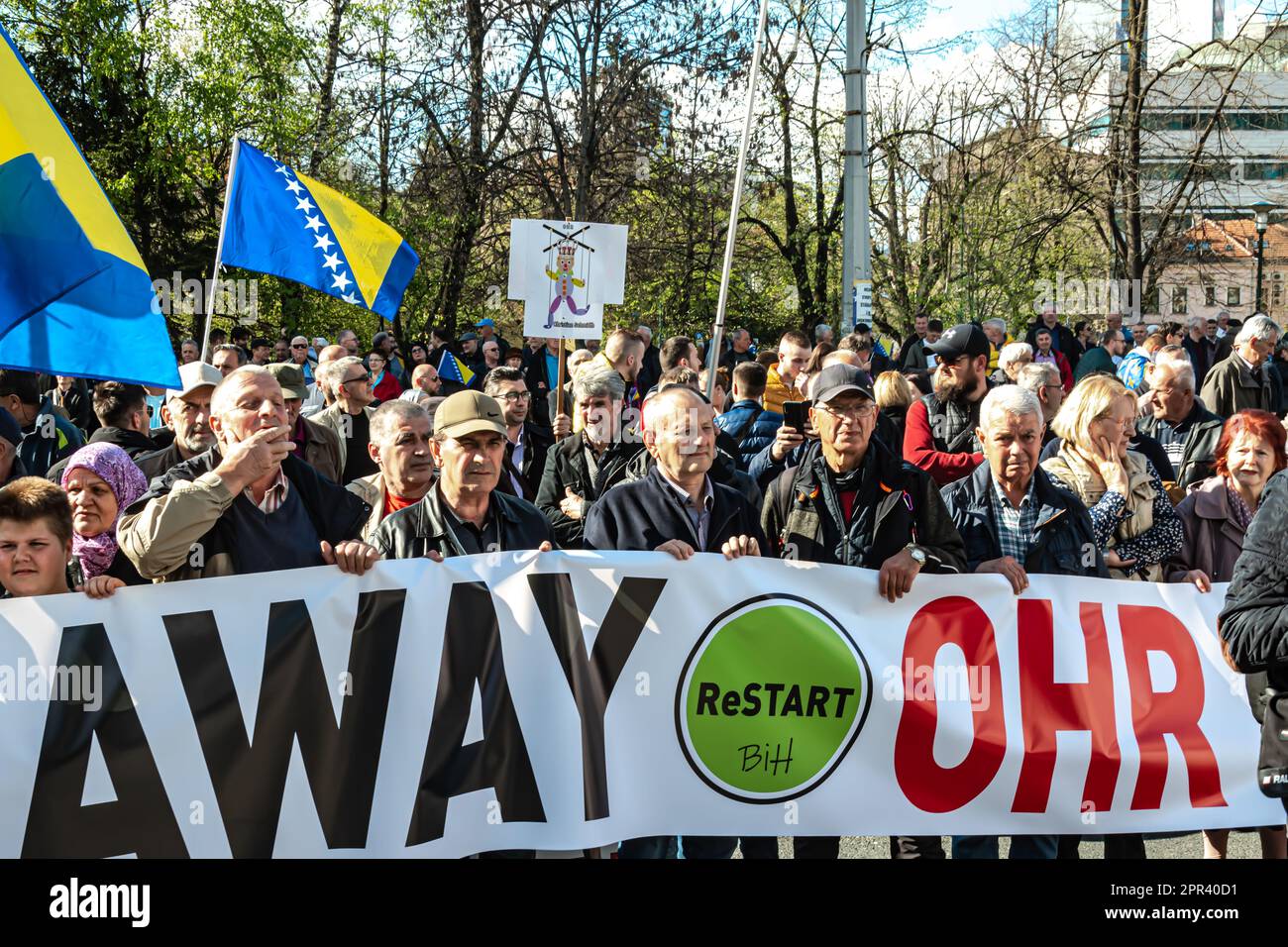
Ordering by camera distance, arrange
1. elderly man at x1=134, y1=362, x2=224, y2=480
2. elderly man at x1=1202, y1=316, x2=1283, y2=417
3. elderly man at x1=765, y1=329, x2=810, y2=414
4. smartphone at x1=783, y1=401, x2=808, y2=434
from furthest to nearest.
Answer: elderly man at x1=1202, y1=316, x2=1283, y2=417, elderly man at x1=765, y1=329, x2=810, y2=414, smartphone at x1=783, y1=401, x2=808, y2=434, elderly man at x1=134, y1=362, x2=224, y2=480

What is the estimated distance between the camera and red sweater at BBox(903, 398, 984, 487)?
6305 millimetres

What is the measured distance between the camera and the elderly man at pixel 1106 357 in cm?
1708

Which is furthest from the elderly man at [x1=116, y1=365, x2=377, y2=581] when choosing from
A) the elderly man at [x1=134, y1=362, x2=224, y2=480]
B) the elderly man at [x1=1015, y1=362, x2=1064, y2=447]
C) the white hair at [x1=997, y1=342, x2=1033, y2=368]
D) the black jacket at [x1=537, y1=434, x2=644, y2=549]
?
the white hair at [x1=997, y1=342, x2=1033, y2=368]

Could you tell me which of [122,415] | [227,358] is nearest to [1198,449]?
[122,415]

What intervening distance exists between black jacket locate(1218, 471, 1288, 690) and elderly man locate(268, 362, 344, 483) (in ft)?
15.6

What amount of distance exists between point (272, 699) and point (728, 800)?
1535 millimetres

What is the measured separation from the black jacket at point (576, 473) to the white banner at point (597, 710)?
1.86 metres

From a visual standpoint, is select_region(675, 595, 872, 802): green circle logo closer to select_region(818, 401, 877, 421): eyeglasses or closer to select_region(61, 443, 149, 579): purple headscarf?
select_region(818, 401, 877, 421): eyeglasses

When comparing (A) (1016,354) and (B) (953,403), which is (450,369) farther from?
(B) (953,403)

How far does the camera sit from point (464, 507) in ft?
15.4

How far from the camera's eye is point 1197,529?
5.50 meters

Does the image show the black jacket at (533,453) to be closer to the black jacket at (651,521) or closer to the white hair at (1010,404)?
the black jacket at (651,521)

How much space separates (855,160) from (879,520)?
1322cm
